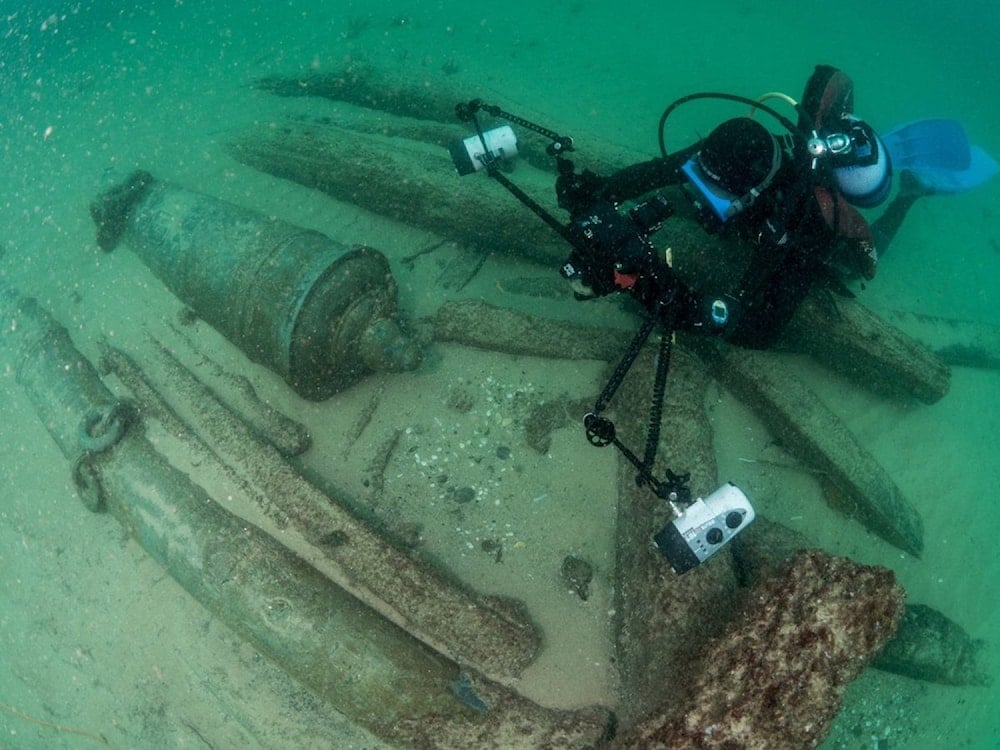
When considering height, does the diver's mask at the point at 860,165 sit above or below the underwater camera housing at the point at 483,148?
below

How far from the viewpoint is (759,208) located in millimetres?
3953

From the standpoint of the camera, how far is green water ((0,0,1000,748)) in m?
4.30

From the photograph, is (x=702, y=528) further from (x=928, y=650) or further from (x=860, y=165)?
(x=860, y=165)

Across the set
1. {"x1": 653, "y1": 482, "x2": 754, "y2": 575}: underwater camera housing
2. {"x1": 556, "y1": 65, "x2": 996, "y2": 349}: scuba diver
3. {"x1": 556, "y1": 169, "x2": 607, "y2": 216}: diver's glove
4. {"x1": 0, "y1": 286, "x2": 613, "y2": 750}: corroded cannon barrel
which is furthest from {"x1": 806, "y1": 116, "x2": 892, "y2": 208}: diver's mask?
{"x1": 0, "y1": 286, "x2": 613, "y2": 750}: corroded cannon barrel

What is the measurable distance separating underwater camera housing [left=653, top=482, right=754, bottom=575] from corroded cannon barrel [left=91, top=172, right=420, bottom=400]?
8.24 feet

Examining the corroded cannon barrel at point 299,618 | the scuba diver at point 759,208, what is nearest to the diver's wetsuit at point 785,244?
the scuba diver at point 759,208

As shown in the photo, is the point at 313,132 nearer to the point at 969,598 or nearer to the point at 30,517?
the point at 30,517

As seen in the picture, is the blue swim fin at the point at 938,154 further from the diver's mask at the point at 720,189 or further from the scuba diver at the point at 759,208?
the diver's mask at the point at 720,189

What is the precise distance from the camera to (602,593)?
156 inches

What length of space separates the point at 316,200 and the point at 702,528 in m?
5.91

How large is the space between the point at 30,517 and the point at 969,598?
827 cm

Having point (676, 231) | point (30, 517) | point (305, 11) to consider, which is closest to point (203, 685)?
point (30, 517)

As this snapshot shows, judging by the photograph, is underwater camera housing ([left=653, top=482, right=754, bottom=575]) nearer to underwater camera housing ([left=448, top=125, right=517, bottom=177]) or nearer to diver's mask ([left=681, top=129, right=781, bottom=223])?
diver's mask ([left=681, top=129, right=781, bottom=223])

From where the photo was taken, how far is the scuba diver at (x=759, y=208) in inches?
132
